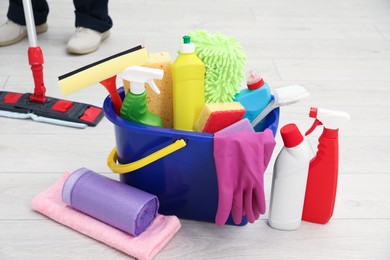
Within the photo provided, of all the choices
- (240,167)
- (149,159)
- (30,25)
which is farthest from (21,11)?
(240,167)

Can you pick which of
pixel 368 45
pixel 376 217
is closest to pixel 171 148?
pixel 376 217

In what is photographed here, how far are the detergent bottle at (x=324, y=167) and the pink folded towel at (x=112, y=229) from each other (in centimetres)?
24

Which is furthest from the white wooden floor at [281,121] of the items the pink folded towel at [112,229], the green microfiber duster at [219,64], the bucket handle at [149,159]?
the green microfiber duster at [219,64]

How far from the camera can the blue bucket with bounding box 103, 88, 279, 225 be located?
32.9 inches

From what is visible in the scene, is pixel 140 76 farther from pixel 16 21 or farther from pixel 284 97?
pixel 16 21

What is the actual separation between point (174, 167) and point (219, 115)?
4.6 inches

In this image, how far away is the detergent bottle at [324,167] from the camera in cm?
86

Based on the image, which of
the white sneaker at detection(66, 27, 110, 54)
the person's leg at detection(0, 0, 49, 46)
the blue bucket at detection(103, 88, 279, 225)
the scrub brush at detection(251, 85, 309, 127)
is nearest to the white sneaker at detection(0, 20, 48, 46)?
the person's leg at detection(0, 0, 49, 46)

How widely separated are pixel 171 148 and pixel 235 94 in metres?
0.15

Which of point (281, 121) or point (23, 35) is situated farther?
point (23, 35)

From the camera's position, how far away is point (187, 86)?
857 mm

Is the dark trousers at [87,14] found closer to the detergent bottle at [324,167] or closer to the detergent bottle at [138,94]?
the detergent bottle at [138,94]

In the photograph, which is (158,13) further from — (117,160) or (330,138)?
(330,138)

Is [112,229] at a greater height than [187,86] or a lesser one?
lesser
